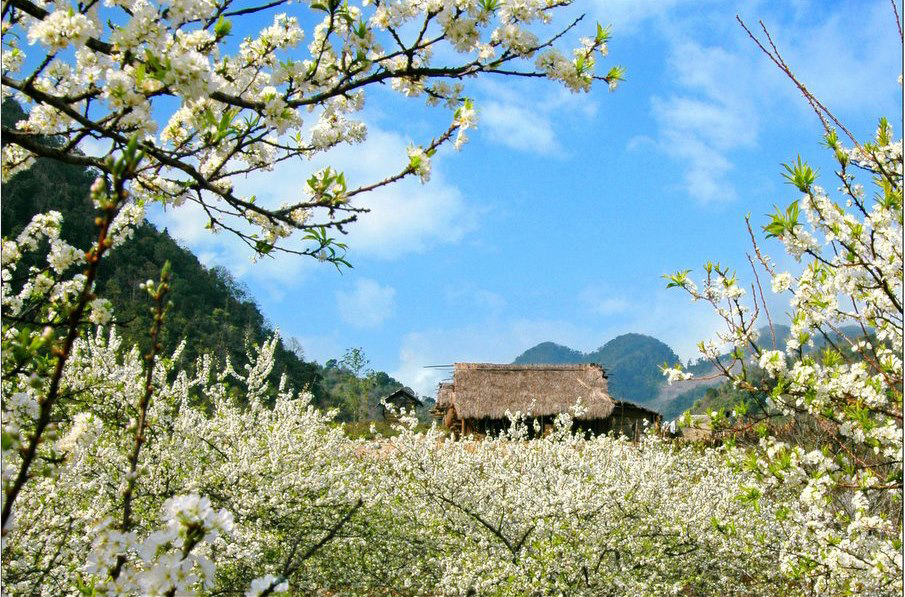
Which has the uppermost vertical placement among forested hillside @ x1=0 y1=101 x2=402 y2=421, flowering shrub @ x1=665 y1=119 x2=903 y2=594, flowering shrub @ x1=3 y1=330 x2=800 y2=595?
forested hillside @ x1=0 y1=101 x2=402 y2=421

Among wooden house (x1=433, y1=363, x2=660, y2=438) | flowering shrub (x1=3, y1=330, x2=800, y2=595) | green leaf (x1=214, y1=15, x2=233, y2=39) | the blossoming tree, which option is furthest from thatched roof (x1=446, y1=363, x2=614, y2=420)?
green leaf (x1=214, y1=15, x2=233, y2=39)

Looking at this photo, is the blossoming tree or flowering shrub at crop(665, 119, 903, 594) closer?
the blossoming tree

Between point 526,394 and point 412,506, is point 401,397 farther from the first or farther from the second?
point 412,506

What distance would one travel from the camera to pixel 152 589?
1646 mm

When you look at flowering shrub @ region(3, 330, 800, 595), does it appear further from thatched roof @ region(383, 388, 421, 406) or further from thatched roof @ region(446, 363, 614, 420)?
thatched roof @ region(383, 388, 421, 406)

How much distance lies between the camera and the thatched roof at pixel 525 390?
2973 centimetres

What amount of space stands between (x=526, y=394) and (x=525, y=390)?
241 millimetres

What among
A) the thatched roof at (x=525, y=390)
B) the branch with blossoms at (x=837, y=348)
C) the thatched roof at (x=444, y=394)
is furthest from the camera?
the thatched roof at (x=444, y=394)

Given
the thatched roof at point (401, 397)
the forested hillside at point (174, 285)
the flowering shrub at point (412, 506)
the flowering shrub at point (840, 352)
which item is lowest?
the flowering shrub at point (412, 506)

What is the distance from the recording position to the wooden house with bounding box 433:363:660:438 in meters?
29.7

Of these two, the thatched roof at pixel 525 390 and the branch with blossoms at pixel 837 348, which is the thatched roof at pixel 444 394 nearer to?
the thatched roof at pixel 525 390

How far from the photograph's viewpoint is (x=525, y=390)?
3064 cm

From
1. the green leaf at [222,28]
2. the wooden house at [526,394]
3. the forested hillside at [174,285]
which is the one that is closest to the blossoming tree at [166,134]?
the green leaf at [222,28]

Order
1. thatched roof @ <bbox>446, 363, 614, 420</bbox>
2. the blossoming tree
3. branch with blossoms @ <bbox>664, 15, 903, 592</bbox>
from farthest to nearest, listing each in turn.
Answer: thatched roof @ <bbox>446, 363, 614, 420</bbox>, branch with blossoms @ <bbox>664, 15, 903, 592</bbox>, the blossoming tree
